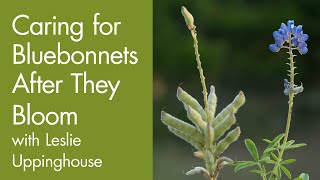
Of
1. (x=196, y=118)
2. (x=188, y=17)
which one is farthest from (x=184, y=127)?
(x=188, y=17)

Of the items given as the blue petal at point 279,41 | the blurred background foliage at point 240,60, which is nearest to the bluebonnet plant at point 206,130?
the blue petal at point 279,41

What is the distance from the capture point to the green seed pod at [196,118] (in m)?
1.59

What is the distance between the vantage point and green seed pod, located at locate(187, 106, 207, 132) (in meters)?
1.59

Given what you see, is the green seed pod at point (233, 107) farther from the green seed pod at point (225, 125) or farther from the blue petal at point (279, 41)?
the blue petal at point (279, 41)

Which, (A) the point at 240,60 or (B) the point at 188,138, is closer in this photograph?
(B) the point at 188,138

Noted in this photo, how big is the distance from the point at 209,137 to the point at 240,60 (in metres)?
6.71

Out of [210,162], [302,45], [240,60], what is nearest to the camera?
[210,162]

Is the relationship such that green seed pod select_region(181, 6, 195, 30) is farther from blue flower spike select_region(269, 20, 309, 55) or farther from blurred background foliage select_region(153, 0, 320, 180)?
blurred background foliage select_region(153, 0, 320, 180)

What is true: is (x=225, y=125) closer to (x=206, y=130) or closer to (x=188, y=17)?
(x=206, y=130)

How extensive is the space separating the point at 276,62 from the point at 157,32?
3.97 ft

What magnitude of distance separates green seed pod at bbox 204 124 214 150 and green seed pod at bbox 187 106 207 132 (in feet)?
0.05

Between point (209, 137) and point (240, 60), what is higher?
point (240, 60)

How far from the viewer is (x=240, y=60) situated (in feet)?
27.1

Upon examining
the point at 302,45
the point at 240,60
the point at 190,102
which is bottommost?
the point at 190,102
